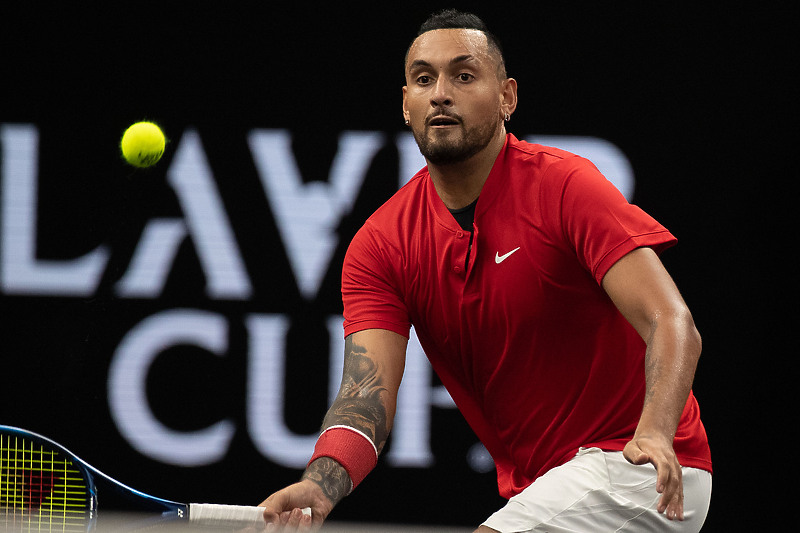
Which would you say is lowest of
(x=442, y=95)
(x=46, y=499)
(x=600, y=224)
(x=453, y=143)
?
(x=46, y=499)

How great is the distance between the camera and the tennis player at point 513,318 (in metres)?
2.13

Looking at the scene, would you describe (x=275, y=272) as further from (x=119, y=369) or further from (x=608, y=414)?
(x=608, y=414)

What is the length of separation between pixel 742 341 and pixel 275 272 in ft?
5.60

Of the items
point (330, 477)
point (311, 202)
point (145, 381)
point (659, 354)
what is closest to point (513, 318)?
point (659, 354)

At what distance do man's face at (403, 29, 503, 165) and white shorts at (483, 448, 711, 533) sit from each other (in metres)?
0.77

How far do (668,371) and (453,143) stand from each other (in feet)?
2.49

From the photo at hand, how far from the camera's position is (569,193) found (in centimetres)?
227

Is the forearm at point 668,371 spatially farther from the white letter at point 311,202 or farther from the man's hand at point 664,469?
the white letter at point 311,202

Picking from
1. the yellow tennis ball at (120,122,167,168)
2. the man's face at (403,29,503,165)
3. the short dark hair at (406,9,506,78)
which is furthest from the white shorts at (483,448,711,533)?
the yellow tennis ball at (120,122,167,168)

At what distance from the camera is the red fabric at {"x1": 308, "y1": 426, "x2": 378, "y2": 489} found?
2.35 metres

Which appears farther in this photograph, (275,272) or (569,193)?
(275,272)

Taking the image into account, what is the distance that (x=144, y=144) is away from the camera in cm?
382

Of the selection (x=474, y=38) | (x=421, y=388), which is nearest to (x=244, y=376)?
(x=421, y=388)

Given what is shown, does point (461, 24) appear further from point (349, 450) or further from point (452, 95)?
point (349, 450)
